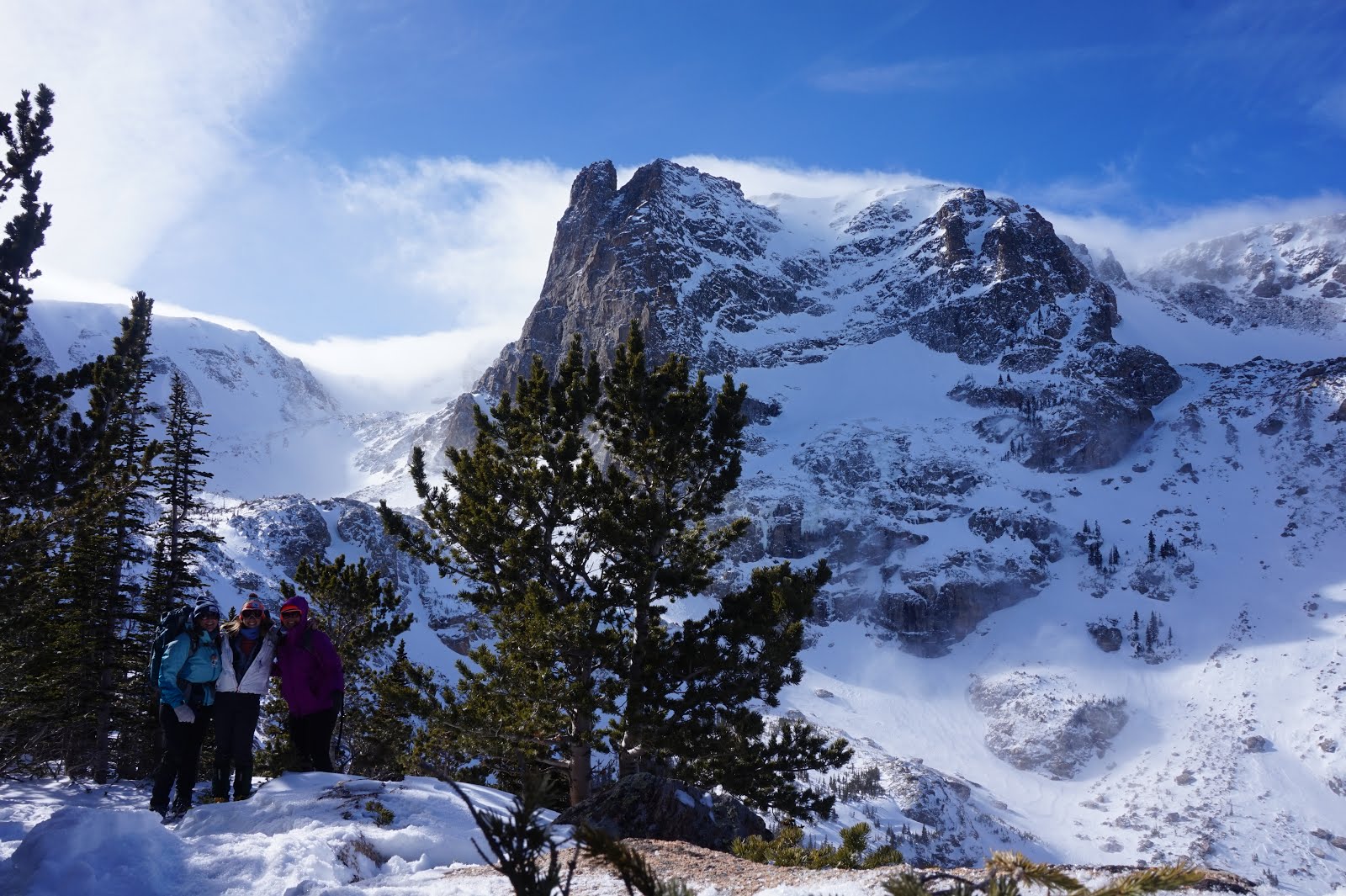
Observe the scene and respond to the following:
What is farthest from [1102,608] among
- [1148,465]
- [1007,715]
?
[1148,465]

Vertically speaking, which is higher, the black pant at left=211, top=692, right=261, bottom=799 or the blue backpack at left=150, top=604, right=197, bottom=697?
the blue backpack at left=150, top=604, right=197, bottom=697

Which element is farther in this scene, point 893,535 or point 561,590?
point 893,535

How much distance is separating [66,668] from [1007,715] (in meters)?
148

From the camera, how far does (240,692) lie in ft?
30.3

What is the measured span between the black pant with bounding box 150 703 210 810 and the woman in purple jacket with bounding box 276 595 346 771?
Result: 3.10 feet

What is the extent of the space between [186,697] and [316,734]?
2054 mm

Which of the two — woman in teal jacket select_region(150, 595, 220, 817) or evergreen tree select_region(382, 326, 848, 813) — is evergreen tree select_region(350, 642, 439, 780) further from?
woman in teal jacket select_region(150, 595, 220, 817)

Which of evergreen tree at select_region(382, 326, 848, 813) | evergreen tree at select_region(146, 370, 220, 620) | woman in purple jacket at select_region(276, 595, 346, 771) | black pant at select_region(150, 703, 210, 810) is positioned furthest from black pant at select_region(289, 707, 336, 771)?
evergreen tree at select_region(146, 370, 220, 620)

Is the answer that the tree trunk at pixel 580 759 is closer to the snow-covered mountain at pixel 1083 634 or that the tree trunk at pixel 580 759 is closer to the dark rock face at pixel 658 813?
the dark rock face at pixel 658 813

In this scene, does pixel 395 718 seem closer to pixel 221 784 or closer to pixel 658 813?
pixel 221 784

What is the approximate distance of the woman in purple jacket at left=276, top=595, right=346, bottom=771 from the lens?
390 inches

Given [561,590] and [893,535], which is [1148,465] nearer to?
[893,535]

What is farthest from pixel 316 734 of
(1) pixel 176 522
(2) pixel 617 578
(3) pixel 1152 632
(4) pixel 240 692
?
(3) pixel 1152 632

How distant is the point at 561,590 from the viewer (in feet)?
46.2
